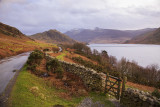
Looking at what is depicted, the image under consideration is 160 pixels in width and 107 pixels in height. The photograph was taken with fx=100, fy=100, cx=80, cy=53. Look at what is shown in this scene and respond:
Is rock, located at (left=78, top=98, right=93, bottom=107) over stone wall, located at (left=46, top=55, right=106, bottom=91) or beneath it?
beneath

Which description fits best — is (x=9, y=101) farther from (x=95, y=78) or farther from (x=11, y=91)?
(x=95, y=78)

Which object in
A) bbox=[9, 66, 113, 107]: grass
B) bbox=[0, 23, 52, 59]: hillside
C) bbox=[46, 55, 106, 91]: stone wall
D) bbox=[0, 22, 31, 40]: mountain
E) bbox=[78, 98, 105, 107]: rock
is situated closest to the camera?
bbox=[9, 66, 113, 107]: grass

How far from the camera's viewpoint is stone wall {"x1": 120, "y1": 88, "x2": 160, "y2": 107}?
263 inches

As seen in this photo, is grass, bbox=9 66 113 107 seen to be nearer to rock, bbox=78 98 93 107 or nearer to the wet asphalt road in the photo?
rock, bbox=78 98 93 107

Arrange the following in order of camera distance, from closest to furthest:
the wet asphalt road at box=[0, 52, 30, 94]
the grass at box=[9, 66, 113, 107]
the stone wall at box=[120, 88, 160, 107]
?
1. the stone wall at box=[120, 88, 160, 107]
2. the grass at box=[9, 66, 113, 107]
3. the wet asphalt road at box=[0, 52, 30, 94]

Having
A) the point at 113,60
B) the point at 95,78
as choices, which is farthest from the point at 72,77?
the point at 113,60

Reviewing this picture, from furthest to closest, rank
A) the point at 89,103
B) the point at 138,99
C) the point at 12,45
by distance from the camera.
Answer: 1. the point at 12,45
2. the point at 89,103
3. the point at 138,99

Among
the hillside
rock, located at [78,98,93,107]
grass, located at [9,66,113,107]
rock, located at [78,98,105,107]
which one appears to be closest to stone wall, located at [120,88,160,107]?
grass, located at [9,66,113,107]

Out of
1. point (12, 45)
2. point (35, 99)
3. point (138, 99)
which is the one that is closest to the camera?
point (138, 99)

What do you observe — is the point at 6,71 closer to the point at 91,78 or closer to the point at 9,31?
the point at 91,78

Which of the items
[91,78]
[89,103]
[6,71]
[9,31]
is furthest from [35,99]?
[9,31]

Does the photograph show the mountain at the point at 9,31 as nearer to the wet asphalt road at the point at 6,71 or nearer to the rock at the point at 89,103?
the wet asphalt road at the point at 6,71

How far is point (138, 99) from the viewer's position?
766 cm

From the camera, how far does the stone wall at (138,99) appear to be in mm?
6677
